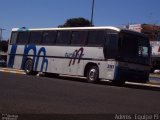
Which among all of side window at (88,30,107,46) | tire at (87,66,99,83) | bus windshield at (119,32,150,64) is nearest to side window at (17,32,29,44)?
side window at (88,30,107,46)

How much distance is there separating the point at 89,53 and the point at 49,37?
4.75 m

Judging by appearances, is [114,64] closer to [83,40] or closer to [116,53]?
[116,53]

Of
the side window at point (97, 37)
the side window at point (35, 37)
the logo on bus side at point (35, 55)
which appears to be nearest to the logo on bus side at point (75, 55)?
the side window at point (97, 37)

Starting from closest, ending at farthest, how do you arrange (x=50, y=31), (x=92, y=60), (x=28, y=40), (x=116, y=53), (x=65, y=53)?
(x=116, y=53) < (x=92, y=60) < (x=65, y=53) < (x=50, y=31) < (x=28, y=40)

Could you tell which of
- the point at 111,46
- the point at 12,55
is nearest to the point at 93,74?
the point at 111,46

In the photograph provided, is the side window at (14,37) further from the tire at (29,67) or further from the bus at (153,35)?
the bus at (153,35)

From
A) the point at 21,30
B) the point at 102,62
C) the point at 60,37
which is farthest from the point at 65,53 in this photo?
the point at 21,30

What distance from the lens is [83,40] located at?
25750 mm

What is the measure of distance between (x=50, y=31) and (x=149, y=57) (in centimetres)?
728

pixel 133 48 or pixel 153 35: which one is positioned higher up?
pixel 153 35

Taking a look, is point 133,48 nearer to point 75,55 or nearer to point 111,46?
point 111,46

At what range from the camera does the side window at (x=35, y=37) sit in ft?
98.1

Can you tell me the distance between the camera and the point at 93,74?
24.7 meters

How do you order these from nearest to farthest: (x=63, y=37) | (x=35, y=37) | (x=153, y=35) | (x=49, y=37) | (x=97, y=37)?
(x=97, y=37) < (x=63, y=37) < (x=49, y=37) < (x=35, y=37) < (x=153, y=35)
